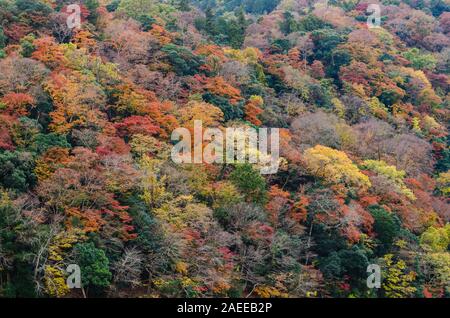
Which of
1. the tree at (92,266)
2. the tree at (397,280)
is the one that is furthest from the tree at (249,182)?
the tree at (92,266)

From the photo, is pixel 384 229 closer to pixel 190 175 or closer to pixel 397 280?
pixel 397 280

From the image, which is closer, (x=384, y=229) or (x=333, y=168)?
(x=384, y=229)

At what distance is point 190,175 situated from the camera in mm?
33344

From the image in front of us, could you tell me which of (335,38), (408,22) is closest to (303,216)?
(335,38)

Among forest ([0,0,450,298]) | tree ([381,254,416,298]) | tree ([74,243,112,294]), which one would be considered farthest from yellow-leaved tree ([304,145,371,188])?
tree ([74,243,112,294])

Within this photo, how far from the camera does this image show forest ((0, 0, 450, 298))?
28219 millimetres

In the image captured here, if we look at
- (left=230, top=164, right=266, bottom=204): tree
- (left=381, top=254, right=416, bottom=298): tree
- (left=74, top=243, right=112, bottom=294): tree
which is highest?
(left=230, top=164, right=266, bottom=204): tree

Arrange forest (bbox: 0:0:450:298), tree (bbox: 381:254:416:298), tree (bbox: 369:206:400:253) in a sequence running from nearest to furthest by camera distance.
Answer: forest (bbox: 0:0:450:298) < tree (bbox: 381:254:416:298) < tree (bbox: 369:206:400:253)

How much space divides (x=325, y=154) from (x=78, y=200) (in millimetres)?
16599

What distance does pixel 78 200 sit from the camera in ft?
94.1

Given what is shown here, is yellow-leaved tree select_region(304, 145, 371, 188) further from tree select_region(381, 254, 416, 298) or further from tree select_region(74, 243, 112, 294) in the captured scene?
tree select_region(74, 243, 112, 294)

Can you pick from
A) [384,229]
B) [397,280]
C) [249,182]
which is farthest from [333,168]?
[397,280]

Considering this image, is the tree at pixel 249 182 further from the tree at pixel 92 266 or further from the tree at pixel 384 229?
the tree at pixel 92 266
